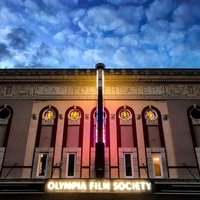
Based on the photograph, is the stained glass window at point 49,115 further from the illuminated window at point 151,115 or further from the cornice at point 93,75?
the illuminated window at point 151,115

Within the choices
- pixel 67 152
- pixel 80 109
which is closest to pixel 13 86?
pixel 80 109

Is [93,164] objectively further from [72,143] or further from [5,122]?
[5,122]

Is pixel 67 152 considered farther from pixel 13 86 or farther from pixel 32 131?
pixel 13 86

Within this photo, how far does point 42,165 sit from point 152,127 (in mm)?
7377

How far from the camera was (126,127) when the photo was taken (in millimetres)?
17375

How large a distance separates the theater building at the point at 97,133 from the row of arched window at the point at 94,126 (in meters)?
0.06

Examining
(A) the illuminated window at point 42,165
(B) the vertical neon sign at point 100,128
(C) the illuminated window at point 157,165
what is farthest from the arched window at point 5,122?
(C) the illuminated window at point 157,165

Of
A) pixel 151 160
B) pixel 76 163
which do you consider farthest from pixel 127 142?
pixel 76 163

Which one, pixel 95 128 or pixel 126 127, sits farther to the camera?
pixel 126 127

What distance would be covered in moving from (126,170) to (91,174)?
2.12m

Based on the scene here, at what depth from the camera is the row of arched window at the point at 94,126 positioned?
661 inches

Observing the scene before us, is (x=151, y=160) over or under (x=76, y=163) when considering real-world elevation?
over

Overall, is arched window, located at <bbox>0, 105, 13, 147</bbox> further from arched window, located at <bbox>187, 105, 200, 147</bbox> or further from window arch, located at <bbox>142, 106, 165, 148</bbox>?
arched window, located at <bbox>187, 105, 200, 147</bbox>

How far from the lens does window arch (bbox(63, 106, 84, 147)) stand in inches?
662
